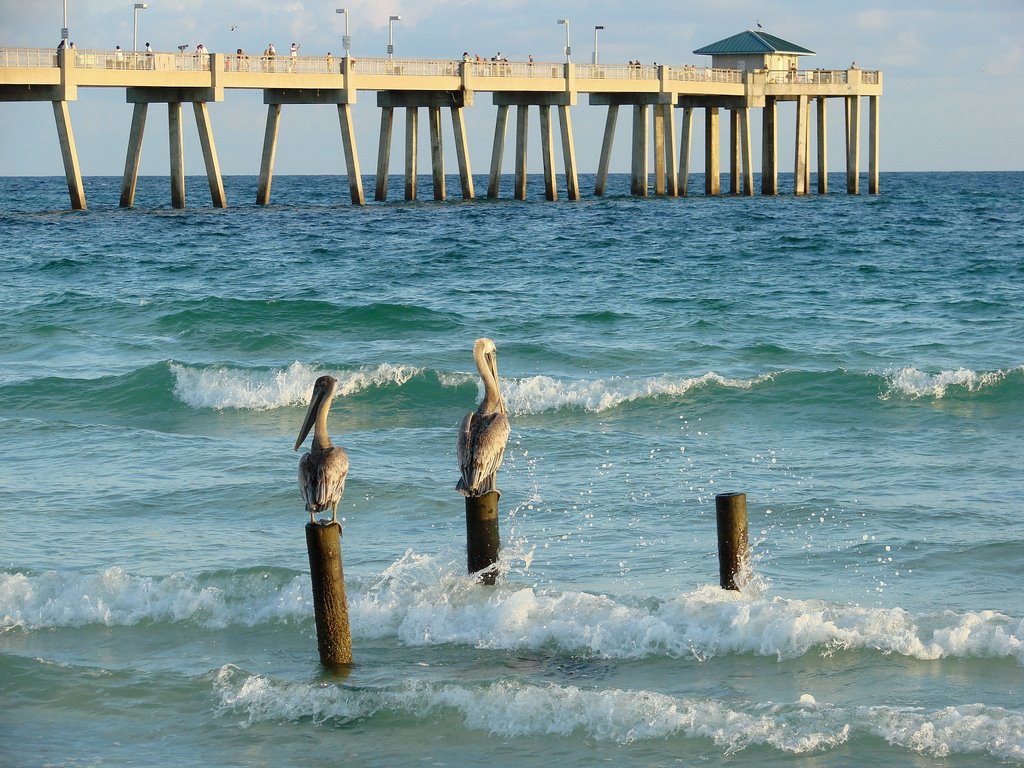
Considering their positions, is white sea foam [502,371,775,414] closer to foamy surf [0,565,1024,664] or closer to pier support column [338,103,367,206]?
foamy surf [0,565,1024,664]

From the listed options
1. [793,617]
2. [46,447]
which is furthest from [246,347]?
[793,617]

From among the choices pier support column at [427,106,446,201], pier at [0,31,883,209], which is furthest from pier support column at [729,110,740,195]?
pier support column at [427,106,446,201]

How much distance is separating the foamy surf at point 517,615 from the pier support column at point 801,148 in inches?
2118

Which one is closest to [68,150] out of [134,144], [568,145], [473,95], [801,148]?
[134,144]

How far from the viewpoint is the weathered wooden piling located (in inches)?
380

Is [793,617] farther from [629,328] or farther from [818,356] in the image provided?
[629,328]

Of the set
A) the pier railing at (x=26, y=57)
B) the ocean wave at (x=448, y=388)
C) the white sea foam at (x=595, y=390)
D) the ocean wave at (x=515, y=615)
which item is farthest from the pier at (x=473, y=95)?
the ocean wave at (x=515, y=615)

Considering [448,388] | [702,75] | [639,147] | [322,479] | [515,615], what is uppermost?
[702,75]

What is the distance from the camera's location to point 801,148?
63125mm

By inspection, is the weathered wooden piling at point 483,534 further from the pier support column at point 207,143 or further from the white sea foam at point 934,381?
the pier support column at point 207,143

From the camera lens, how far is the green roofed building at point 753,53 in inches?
2388

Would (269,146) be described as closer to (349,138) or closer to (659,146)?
(349,138)

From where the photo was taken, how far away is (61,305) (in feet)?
92.4

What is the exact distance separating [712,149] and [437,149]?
14.6 metres
